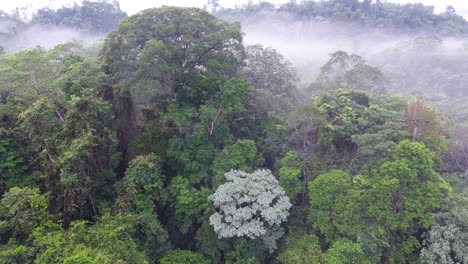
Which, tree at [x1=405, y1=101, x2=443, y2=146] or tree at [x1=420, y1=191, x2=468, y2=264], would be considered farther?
tree at [x1=405, y1=101, x2=443, y2=146]

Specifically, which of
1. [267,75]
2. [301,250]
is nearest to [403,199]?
[301,250]

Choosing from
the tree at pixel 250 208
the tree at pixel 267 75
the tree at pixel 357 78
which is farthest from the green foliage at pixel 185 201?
the tree at pixel 357 78

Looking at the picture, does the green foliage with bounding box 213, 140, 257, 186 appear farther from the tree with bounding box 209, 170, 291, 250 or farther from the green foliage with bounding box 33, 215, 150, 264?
the green foliage with bounding box 33, 215, 150, 264

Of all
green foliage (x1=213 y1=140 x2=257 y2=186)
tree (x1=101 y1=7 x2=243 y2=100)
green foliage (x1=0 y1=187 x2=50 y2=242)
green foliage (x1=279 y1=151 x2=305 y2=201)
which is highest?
tree (x1=101 y1=7 x2=243 y2=100)

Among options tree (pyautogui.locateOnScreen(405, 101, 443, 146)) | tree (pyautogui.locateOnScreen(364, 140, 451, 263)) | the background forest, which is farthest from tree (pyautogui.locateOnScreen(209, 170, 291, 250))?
tree (pyautogui.locateOnScreen(405, 101, 443, 146))

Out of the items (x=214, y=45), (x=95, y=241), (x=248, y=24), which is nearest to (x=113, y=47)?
(x=214, y=45)

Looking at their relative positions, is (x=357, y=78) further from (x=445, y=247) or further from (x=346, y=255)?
(x=346, y=255)

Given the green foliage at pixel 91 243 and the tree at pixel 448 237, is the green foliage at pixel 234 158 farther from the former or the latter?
the tree at pixel 448 237
